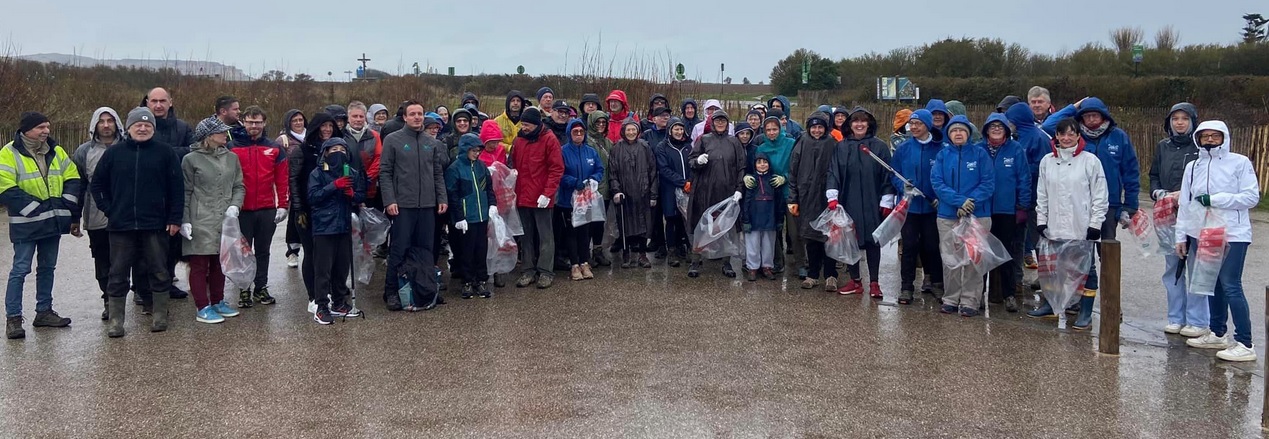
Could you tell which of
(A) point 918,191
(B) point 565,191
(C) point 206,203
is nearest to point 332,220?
(C) point 206,203

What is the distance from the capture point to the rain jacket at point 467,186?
782 cm

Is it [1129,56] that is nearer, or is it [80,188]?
[80,188]

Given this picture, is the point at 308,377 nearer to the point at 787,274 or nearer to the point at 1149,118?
the point at 787,274

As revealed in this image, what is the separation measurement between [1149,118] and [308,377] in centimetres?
2716

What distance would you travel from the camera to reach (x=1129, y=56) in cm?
3691

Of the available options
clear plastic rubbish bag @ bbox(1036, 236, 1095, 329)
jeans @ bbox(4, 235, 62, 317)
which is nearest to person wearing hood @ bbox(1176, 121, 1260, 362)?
clear plastic rubbish bag @ bbox(1036, 236, 1095, 329)

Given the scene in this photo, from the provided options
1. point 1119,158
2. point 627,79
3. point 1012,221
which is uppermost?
point 627,79

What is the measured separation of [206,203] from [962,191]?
5.83 m

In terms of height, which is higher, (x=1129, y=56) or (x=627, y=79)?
(x=1129, y=56)

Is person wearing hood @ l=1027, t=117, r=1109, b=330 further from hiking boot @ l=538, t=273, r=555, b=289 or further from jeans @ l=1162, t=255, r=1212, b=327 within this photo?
hiking boot @ l=538, t=273, r=555, b=289

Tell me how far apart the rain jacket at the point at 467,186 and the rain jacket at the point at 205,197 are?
1.73m

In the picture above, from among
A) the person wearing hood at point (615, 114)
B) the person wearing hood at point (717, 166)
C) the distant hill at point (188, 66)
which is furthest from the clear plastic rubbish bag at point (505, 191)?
the distant hill at point (188, 66)

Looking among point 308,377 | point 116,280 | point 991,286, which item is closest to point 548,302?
point 308,377

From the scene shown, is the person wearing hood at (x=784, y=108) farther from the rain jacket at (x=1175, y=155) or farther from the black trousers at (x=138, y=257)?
the black trousers at (x=138, y=257)
